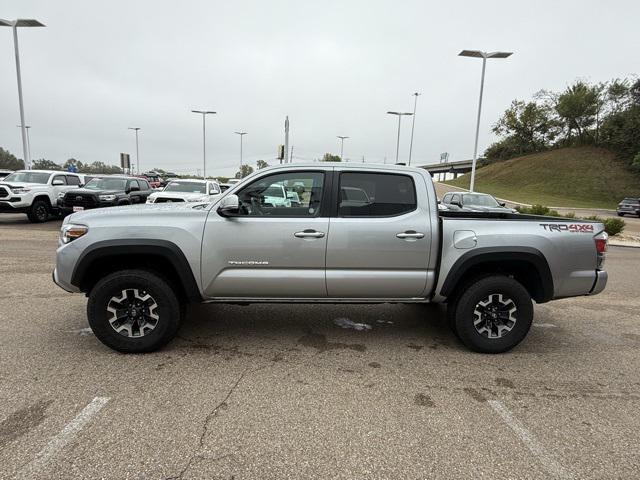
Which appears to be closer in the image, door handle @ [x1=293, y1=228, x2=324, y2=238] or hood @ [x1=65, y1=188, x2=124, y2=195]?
door handle @ [x1=293, y1=228, x2=324, y2=238]

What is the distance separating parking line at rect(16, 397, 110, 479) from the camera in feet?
7.74

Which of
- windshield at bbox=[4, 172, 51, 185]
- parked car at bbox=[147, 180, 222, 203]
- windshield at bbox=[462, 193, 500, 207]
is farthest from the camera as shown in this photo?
windshield at bbox=[462, 193, 500, 207]

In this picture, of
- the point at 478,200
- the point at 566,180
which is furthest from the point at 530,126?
the point at 478,200

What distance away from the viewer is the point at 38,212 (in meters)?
13.9

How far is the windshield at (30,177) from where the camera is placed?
14.2 meters

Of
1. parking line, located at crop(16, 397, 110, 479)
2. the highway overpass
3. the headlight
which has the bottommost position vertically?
parking line, located at crop(16, 397, 110, 479)

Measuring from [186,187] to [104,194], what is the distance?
2.67m

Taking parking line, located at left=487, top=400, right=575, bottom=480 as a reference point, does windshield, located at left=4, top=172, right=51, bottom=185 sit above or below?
above

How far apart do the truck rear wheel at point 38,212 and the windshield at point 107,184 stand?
1446 millimetres

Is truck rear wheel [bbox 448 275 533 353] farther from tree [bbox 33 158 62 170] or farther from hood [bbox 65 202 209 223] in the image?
tree [bbox 33 158 62 170]

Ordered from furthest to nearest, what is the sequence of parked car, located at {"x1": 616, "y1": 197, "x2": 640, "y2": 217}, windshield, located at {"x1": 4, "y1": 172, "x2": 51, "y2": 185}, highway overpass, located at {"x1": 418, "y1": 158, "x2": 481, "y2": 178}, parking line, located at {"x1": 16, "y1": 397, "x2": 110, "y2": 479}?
highway overpass, located at {"x1": 418, "y1": 158, "x2": 481, "y2": 178}, parked car, located at {"x1": 616, "y1": 197, "x2": 640, "y2": 217}, windshield, located at {"x1": 4, "y1": 172, "x2": 51, "y2": 185}, parking line, located at {"x1": 16, "y1": 397, "x2": 110, "y2": 479}

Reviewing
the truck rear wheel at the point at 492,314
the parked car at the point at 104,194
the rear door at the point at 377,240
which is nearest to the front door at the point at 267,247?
the rear door at the point at 377,240

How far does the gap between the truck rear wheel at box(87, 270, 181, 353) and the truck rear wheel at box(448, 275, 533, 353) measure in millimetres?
2736

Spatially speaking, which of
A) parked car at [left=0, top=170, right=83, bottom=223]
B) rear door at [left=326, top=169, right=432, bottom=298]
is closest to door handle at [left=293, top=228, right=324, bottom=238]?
rear door at [left=326, top=169, right=432, bottom=298]
